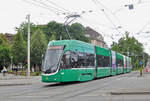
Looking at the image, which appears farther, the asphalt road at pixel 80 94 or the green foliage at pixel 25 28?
the green foliage at pixel 25 28

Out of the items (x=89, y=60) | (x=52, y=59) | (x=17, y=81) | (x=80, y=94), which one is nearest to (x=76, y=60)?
(x=52, y=59)

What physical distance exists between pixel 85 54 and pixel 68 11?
409 cm

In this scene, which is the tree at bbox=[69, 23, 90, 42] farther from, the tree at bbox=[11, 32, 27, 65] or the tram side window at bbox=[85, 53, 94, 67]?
the tram side window at bbox=[85, 53, 94, 67]

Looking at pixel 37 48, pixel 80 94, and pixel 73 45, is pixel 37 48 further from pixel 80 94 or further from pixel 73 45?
pixel 80 94

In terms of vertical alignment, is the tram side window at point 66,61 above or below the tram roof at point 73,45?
below

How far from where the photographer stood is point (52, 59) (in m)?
18.9

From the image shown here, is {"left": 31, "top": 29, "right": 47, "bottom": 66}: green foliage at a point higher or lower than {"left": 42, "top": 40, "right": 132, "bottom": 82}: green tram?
higher

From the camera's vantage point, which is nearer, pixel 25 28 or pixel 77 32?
pixel 77 32

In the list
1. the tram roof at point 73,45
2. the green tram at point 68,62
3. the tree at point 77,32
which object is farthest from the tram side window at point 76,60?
the tree at point 77,32

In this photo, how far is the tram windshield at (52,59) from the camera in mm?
18705

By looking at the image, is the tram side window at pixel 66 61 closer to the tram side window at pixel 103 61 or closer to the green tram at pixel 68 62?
the green tram at pixel 68 62

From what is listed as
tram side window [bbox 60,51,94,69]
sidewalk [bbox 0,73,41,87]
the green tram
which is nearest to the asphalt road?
the green tram

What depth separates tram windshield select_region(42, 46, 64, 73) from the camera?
18.7 meters

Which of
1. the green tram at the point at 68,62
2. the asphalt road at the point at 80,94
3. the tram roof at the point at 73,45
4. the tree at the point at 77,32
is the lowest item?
the asphalt road at the point at 80,94
